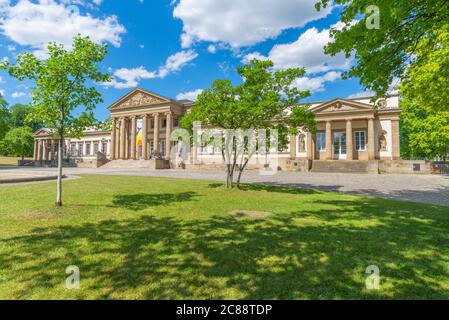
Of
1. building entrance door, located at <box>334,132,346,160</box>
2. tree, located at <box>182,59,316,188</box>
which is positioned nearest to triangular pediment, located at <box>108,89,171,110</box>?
building entrance door, located at <box>334,132,346,160</box>

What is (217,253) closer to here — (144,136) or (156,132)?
(156,132)

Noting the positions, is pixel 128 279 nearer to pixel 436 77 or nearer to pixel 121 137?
pixel 436 77

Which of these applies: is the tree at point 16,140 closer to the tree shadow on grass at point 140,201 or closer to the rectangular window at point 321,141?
the rectangular window at point 321,141

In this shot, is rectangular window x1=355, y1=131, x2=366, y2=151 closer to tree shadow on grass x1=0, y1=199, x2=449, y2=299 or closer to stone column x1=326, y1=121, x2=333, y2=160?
stone column x1=326, y1=121, x2=333, y2=160

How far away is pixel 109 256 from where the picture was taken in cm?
421

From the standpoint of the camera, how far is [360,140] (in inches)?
1441

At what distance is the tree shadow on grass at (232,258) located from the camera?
125 inches

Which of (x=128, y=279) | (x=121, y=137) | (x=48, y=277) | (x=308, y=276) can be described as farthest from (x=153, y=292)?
(x=121, y=137)

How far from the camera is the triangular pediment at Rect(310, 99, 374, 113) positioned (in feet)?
113

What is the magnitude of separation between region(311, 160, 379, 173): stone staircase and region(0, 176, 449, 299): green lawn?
942 inches

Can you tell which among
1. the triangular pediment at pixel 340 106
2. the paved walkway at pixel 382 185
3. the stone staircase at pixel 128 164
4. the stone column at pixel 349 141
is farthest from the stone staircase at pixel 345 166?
the stone staircase at pixel 128 164

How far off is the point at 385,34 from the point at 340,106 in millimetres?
32560

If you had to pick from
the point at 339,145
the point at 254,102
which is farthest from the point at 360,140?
the point at 254,102
